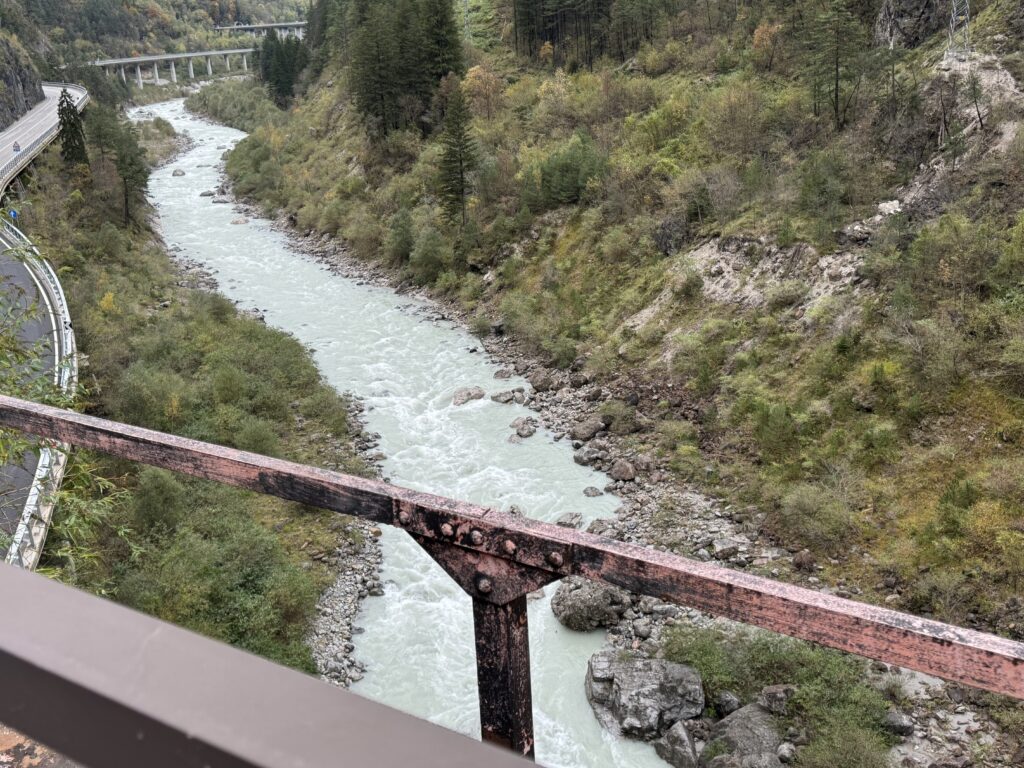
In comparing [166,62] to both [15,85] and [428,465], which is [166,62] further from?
[428,465]

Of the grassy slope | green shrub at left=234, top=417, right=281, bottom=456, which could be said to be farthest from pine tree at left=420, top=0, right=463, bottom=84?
green shrub at left=234, top=417, right=281, bottom=456

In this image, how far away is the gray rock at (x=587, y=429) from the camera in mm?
15945

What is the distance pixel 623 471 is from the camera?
47.5 ft

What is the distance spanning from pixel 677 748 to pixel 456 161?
23.3 m

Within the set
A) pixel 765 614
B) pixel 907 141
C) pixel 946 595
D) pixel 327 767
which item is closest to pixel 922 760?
pixel 946 595

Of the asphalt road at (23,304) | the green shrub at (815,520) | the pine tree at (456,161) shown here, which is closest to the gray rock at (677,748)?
the green shrub at (815,520)

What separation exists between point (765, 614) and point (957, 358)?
1311 cm

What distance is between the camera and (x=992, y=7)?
18312mm

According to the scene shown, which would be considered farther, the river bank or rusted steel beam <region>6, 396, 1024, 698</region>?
the river bank

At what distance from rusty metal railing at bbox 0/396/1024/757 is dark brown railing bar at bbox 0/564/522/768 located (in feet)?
3.04

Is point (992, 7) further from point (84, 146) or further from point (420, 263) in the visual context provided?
point (84, 146)

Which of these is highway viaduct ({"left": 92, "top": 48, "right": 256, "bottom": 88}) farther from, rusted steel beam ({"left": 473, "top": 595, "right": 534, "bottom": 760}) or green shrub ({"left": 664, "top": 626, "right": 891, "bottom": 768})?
rusted steel beam ({"left": 473, "top": 595, "right": 534, "bottom": 760})

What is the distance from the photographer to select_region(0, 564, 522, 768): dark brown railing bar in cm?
82

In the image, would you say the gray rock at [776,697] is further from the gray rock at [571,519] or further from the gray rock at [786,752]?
the gray rock at [571,519]
